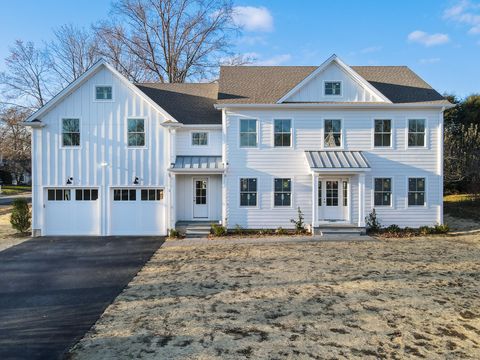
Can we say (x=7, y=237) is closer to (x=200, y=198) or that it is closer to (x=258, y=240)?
(x=200, y=198)

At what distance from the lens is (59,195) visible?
1441 centimetres

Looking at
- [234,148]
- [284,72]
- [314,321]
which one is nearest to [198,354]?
[314,321]

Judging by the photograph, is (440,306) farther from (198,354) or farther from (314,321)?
(198,354)

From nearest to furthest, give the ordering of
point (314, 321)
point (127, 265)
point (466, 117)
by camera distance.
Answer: point (314, 321), point (127, 265), point (466, 117)

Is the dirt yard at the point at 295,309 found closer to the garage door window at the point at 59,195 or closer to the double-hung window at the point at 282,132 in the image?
the double-hung window at the point at 282,132

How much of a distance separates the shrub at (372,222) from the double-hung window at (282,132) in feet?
16.2

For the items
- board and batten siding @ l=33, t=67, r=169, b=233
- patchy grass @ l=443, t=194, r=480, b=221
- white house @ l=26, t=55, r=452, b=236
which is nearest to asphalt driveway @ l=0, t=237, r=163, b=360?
white house @ l=26, t=55, r=452, b=236

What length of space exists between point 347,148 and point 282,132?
10.2ft

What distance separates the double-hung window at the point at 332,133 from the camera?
14.8 metres

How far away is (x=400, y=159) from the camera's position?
1466 cm

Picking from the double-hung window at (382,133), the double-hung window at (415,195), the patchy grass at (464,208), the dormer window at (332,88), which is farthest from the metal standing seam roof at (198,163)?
the patchy grass at (464,208)

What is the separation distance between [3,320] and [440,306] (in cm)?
841

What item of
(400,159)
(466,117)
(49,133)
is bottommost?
(400,159)

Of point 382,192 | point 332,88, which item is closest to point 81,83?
point 332,88
